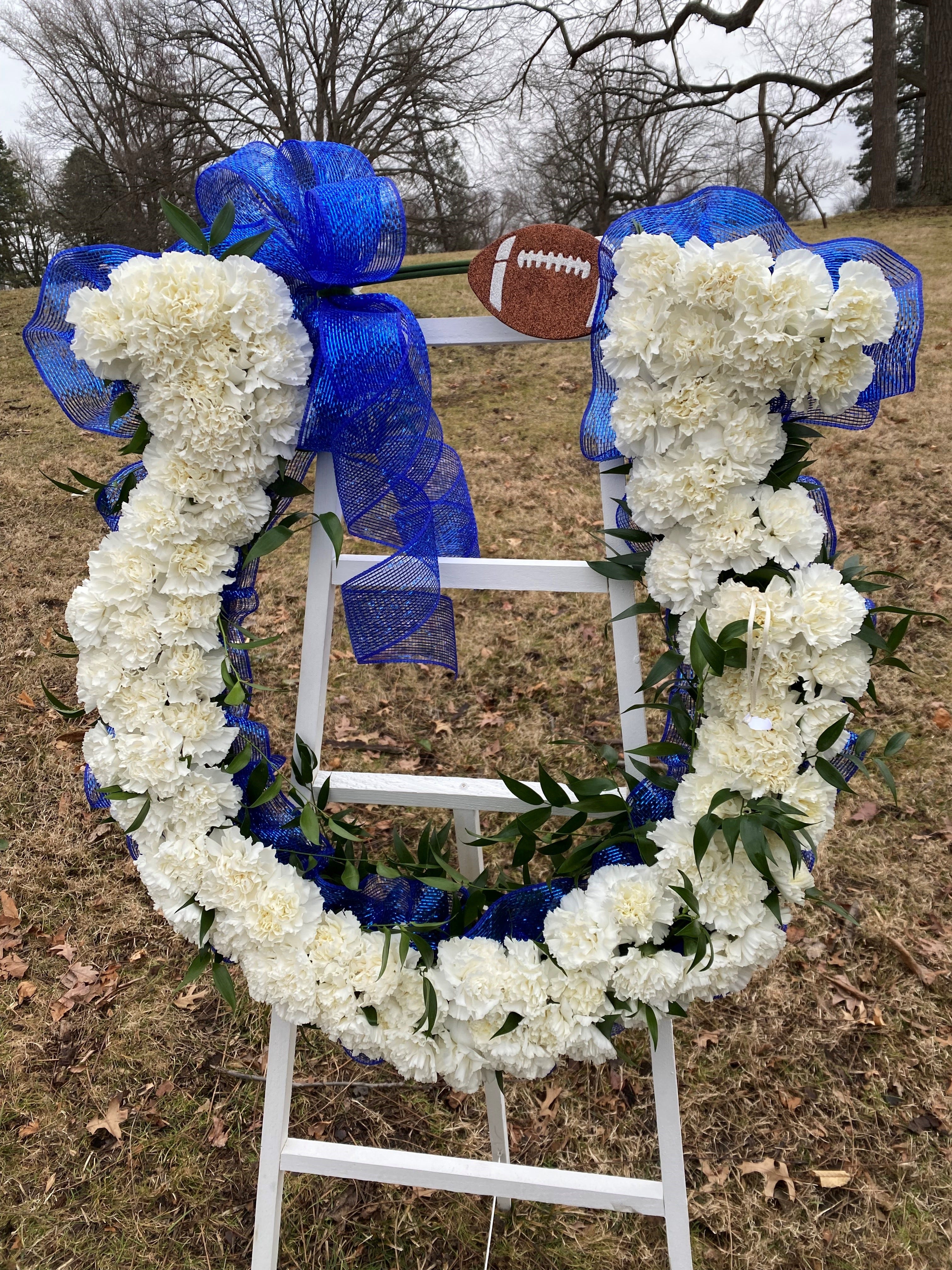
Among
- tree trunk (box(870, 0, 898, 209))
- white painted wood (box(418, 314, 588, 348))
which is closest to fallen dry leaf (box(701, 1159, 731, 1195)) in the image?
white painted wood (box(418, 314, 588, 348))

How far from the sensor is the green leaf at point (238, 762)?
133 centimetres

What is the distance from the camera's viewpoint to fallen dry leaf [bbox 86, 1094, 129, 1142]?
83.7 inches

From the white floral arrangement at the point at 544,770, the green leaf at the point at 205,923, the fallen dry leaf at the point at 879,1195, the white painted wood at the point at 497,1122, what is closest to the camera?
the white floral arrangement at the point at 544,770

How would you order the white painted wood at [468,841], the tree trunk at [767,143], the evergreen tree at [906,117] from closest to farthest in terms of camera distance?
the white painted wood at [468,841]
the tree trunk at [767,143]
the evergreen tree at [906,117]

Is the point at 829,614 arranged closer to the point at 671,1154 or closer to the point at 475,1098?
the point at 671,1154

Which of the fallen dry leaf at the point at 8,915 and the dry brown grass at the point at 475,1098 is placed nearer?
the dry brown grass at the point at 475,1098

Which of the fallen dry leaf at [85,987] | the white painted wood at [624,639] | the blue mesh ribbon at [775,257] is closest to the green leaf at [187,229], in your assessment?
the blue mesh ribbon at [775,257]

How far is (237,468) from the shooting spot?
1.23m

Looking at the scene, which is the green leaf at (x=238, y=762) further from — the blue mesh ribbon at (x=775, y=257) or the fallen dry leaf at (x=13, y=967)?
the fallen dry leaf at (x=13, y=967)

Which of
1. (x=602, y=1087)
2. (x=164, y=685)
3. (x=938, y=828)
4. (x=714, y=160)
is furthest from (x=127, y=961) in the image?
(x=714, y=160)

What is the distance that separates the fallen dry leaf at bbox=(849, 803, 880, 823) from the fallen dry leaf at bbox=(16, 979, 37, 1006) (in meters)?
2.66

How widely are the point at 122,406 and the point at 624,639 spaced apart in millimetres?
843

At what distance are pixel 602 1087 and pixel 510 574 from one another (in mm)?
1551

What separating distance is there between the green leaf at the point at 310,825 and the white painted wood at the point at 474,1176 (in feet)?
1.93
